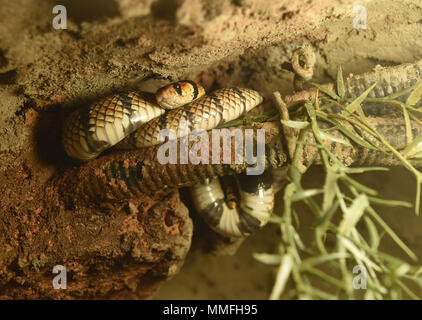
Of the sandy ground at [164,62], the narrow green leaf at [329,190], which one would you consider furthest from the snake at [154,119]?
the narrow green leaf at [329,190]

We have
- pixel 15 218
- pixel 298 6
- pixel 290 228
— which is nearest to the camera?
pixel 290 228

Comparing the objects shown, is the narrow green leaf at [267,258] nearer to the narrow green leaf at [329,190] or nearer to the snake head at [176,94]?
the narrow green leaf at [329,190]

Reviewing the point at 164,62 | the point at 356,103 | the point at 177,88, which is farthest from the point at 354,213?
the point at 177,88

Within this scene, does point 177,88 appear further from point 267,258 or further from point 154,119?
point 267,258

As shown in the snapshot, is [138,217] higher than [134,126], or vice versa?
[134,126]

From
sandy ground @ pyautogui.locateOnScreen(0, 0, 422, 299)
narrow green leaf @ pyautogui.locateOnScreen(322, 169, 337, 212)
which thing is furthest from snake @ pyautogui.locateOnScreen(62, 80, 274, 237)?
narrow green leaf @ pyautogui.locateOnScreen(322, 169, 337, 212)

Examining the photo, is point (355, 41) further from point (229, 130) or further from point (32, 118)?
point (32, 118)

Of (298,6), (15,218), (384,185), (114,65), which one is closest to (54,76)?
(114,65)
